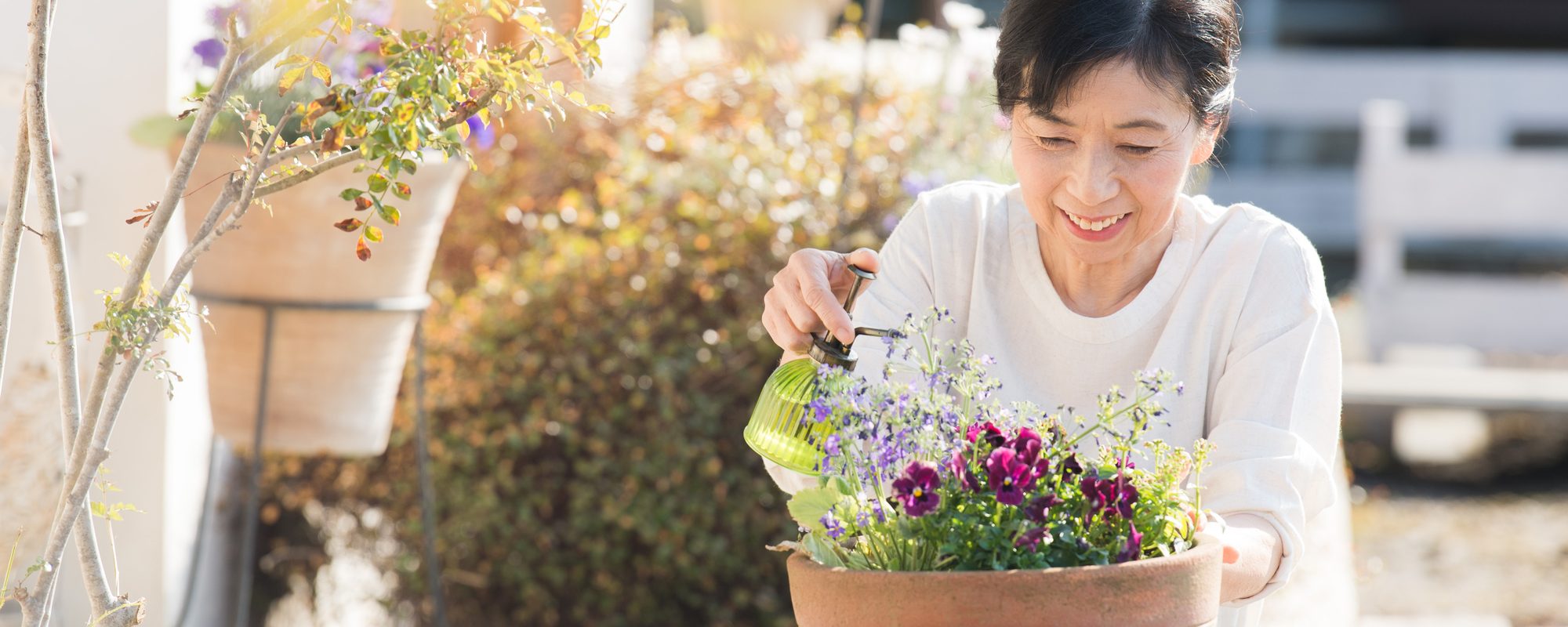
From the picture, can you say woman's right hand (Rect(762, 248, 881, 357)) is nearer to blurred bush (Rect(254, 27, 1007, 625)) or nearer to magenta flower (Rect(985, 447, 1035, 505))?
magenta flower (Rect(985, 447, 1035, 505))

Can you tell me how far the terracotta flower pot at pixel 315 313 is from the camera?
2600 mm

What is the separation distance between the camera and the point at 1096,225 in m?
1.56

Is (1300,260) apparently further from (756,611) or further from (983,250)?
(756,611)

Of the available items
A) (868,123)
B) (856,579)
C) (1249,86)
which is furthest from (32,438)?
(1249,86)

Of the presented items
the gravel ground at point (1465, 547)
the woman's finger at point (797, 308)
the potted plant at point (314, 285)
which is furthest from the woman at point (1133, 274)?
the gravel ground at point (1465, 547)

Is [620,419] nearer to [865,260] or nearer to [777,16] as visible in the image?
[865,260]

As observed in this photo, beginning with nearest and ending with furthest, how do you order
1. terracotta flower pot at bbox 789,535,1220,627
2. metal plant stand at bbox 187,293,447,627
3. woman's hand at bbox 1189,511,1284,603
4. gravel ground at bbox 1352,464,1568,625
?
terracotta flower pot at bbox 789,535,1220,627 → woman's hand at bbox 1189,511,1284,603 → metal plant stand at bbox 187,293,447,627 → gravel ground at bbox 1352,464,1568,625

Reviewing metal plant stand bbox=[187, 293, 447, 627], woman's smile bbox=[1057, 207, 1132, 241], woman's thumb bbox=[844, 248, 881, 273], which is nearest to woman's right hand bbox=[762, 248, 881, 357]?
woman's thumb bbox=[844, 248, 881, 273]

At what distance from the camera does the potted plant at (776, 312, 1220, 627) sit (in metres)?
0.96

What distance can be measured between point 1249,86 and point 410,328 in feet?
40.3

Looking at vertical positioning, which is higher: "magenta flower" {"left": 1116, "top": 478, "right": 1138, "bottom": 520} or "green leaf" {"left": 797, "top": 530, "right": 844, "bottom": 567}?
"magenta flower" {"left": 1116, "top": 478, "right": 1138, "bottom": 520}

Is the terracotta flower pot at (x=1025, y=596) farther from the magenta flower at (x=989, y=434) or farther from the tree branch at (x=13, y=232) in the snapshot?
the tree branch at (x=13, y=232)

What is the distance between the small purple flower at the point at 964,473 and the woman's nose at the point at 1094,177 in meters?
0.55

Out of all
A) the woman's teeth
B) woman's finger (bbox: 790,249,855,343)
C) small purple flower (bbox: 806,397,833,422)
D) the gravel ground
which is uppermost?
the woman's teeth
